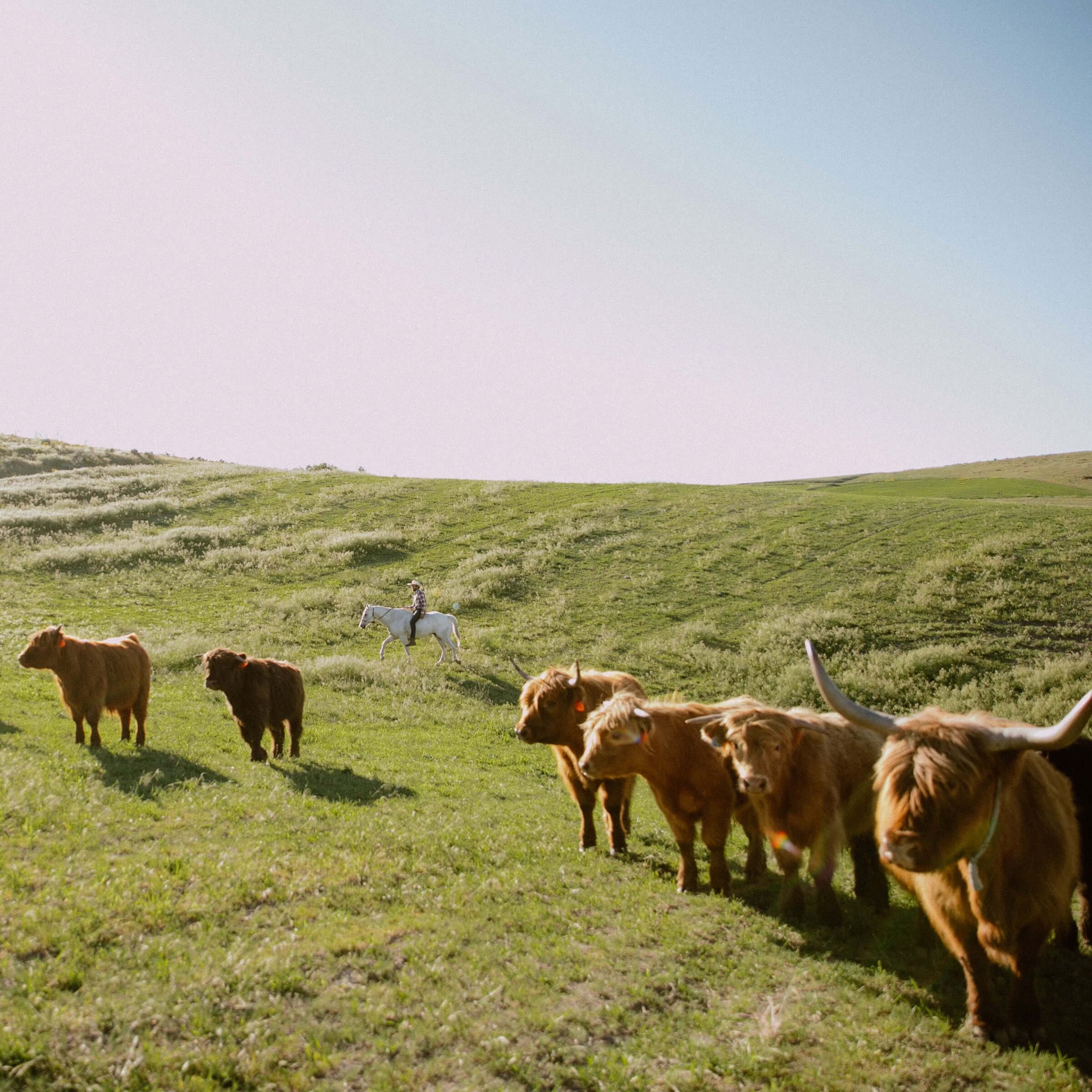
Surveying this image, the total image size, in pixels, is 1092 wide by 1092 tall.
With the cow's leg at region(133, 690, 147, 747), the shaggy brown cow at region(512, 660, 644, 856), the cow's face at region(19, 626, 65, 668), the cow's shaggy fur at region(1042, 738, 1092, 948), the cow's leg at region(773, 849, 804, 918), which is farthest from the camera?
the cow's leg at region(133, 690, 147, 747)

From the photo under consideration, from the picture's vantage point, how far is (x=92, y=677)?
43.9 ft

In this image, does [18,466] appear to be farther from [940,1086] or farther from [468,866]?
[940,1086]

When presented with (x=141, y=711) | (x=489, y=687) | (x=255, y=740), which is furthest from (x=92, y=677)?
(x=489, y=687)

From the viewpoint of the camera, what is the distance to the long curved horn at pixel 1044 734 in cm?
467

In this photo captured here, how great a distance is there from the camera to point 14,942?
586 cm

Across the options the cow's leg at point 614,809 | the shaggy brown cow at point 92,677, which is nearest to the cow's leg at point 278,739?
the shaggy brown cow at point 92,677

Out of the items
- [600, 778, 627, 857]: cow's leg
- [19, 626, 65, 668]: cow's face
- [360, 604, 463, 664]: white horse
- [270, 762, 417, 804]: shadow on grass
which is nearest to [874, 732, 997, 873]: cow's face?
[600, 778, 627, 857]: cow's leg

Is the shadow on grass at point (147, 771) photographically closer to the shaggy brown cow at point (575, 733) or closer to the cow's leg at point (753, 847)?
the shaggy brown cow at point (575, 733)

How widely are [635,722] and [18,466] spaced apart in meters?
75.9

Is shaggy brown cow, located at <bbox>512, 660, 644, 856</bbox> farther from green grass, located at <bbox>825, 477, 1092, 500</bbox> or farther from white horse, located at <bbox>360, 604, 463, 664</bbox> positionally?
green grass, located at <bbox>825, 477, 1092, 500</bbox>

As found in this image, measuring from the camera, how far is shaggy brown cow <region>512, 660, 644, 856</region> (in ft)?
32.1

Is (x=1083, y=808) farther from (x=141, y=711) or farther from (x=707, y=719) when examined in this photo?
(x=141, y=711)

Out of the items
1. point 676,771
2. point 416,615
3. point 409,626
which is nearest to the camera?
point 676,771

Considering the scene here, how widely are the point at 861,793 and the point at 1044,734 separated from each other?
374 centimetres
